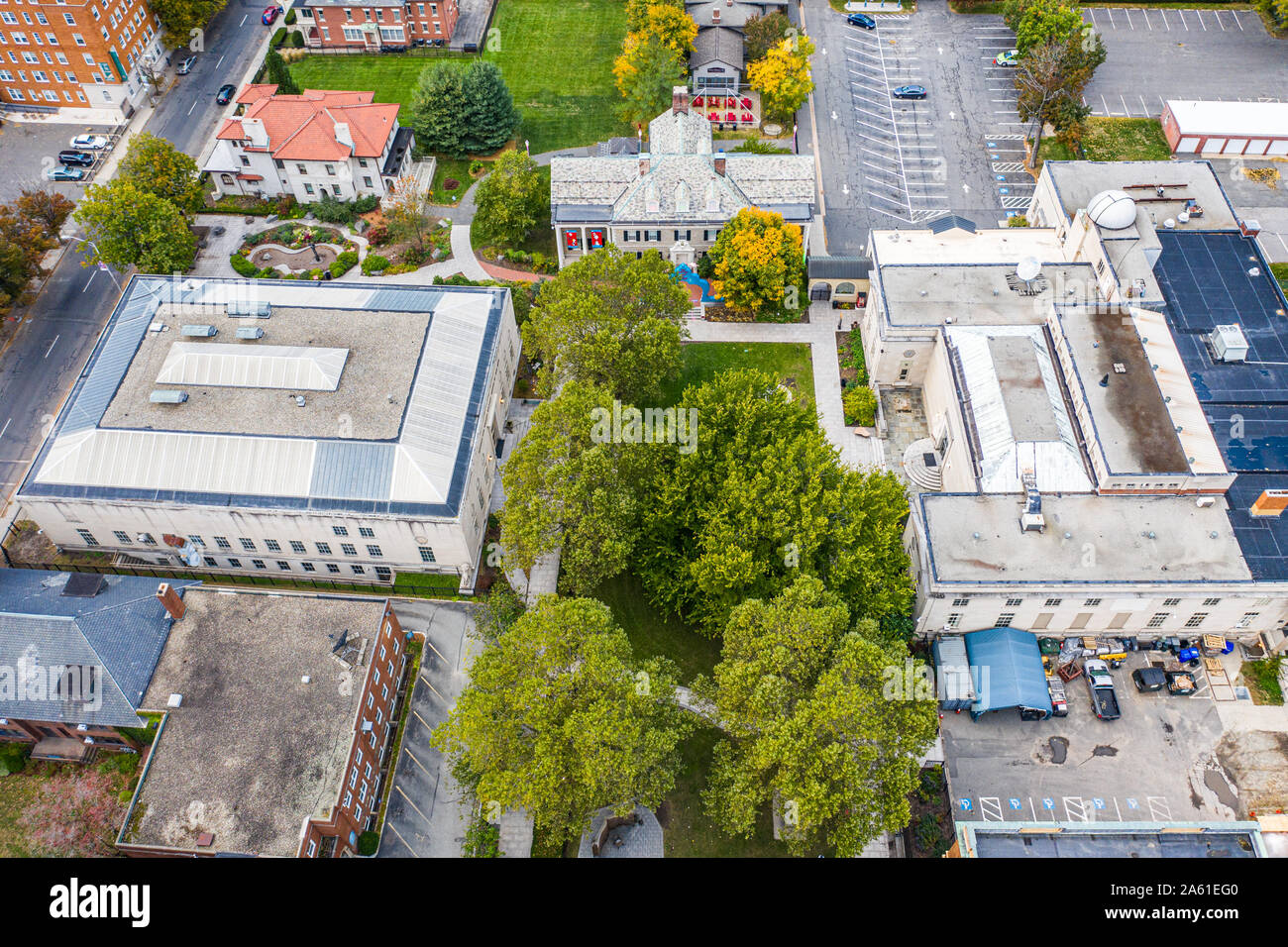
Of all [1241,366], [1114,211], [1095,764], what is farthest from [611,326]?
[1241,366]

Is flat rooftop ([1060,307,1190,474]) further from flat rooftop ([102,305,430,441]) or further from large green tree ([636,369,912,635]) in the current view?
flat rooftop ([102,305,430,441])

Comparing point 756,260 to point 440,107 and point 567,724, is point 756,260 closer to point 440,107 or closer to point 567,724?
point 440,107

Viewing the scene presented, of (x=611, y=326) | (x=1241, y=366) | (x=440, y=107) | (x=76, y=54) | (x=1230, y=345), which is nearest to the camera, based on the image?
(x=611, y=326)

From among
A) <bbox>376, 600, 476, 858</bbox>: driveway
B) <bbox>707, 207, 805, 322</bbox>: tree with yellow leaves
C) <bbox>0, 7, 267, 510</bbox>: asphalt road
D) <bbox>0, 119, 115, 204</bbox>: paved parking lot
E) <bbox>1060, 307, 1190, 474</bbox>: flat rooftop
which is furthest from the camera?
<bbox>0, 119, 115, 204</bbox>: paved parking lot

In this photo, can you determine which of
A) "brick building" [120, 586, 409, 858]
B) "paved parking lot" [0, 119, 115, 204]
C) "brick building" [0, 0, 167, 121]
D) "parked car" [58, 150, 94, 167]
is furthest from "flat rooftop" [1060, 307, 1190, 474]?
"brick building" [0, 0, 167, 121]

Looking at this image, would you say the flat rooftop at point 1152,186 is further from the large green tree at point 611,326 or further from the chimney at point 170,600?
the chimney at point 170,600
